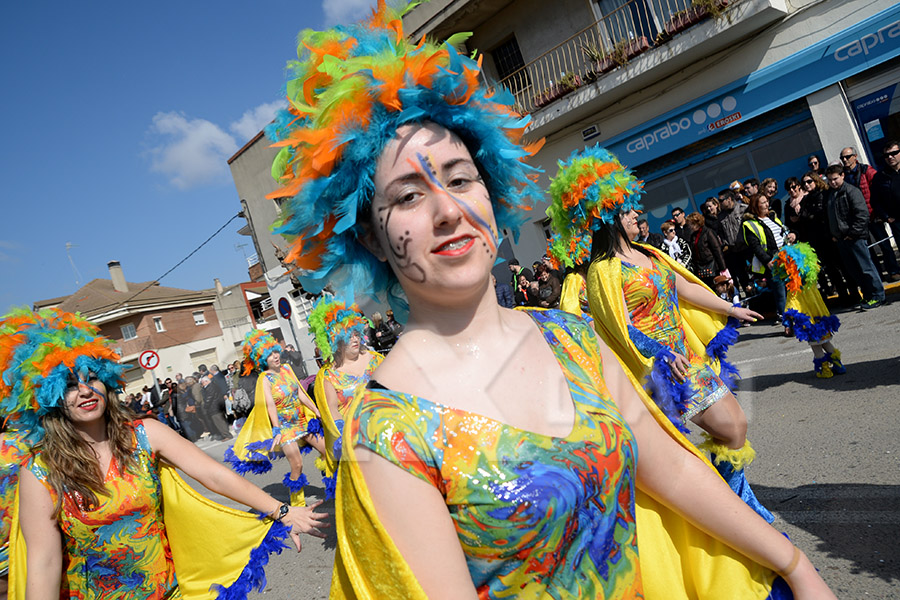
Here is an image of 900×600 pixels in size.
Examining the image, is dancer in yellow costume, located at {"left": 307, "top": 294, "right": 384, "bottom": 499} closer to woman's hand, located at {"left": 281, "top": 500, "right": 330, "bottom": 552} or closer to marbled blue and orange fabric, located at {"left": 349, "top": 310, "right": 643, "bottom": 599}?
woman's hand, located at {"left": 281, "top": 500, "right": 330, "bottom": 552}

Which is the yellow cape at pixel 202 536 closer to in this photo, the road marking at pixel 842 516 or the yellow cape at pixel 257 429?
the road marking at pixel 842 516

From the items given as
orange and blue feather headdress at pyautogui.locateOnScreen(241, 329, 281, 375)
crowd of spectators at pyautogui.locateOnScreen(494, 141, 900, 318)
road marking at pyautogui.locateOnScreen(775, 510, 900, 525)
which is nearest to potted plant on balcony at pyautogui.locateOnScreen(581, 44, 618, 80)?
crowd of spectators at pyautogui.locateOnScreen(494, 141, 900, 318)

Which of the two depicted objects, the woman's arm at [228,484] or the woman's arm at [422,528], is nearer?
the woman's arm at [422,528]

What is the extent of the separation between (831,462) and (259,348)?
6.06 m

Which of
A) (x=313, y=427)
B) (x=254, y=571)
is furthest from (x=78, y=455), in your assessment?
(x=313, y=427)

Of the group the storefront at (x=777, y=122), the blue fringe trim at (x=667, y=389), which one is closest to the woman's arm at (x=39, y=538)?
the blue fringe trim at (x=667, y=389)

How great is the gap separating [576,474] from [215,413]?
1606 cm

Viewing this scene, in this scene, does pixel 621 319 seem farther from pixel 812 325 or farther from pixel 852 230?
pixel 852 230

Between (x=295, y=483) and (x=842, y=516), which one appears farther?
(x=295, y=483)

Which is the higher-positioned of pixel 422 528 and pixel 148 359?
pixel 148 359

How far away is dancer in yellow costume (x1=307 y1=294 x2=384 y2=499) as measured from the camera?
5422 millimetres

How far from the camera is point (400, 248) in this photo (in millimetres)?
1396

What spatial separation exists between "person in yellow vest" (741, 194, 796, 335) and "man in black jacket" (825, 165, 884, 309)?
25.2 inches

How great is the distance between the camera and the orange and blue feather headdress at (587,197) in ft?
12.8
